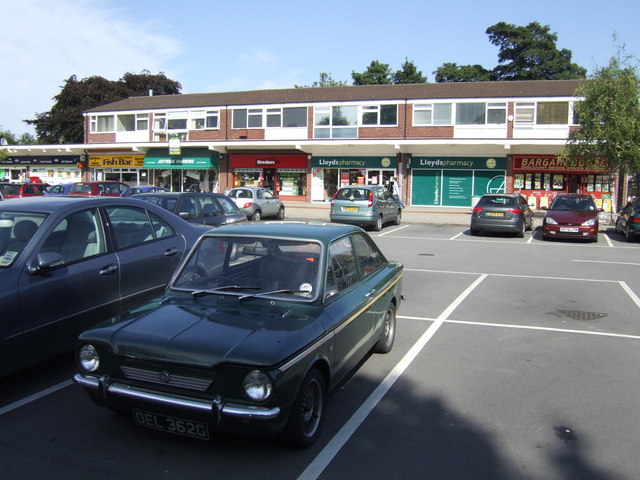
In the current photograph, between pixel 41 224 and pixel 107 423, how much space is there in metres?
2.01

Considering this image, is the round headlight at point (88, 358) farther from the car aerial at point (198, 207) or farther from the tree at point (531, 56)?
the tree at point (531, 56)

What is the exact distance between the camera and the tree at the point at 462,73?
205ft

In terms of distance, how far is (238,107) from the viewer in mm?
36031

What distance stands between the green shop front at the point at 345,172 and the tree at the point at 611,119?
41.7ft

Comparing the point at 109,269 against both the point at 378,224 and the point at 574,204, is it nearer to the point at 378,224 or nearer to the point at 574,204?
the point at 378,224

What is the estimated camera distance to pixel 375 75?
63469mm

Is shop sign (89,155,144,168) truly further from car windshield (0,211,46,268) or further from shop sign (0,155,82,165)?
car windshield (0,211,46,268)

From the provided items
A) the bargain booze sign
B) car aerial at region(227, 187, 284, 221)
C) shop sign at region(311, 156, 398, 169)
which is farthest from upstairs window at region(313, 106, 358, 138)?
car aerial at region(227, 187, 284, 221)

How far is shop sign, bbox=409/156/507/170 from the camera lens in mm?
31812

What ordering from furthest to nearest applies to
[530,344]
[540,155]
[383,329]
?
1. [540,155]
2. [530,344]
3. [383,329]

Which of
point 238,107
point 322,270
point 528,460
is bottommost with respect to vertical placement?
point 528,460

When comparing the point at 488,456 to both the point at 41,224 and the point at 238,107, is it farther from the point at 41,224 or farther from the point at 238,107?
the point at 238,107

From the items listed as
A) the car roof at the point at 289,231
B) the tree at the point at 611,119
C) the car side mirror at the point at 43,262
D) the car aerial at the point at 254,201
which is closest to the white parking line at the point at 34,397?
the car side mirror at the point at 43,262

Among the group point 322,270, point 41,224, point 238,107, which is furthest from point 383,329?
point 238,107
